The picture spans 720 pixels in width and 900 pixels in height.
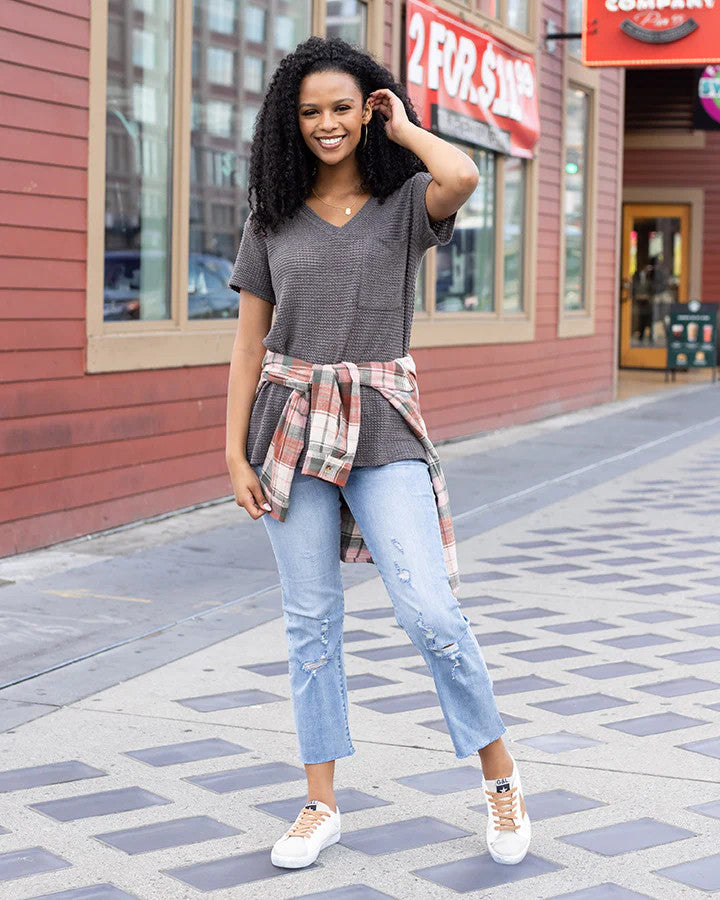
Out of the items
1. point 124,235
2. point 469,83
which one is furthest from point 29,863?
point 469,83

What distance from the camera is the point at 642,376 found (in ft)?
69.9

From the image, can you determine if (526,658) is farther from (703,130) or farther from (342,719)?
(703,130)

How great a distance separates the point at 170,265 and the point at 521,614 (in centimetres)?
337

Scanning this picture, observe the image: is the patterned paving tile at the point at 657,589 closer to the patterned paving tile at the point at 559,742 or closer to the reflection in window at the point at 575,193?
the patterned paving tile at the point at 559,742

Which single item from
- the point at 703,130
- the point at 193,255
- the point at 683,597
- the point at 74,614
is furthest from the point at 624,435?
the point at 703,130

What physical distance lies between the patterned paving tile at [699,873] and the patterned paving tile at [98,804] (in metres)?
1.29

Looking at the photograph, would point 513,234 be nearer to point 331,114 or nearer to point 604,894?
point 331,114

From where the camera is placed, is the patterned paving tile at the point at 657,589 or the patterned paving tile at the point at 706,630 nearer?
the patterned paving tile at the point at 706,630

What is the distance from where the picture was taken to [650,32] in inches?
548

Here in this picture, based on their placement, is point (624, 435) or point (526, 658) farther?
point (624, 435)

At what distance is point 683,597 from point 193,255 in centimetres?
367

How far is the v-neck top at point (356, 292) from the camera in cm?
333

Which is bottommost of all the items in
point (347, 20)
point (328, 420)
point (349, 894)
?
point (349, 894)

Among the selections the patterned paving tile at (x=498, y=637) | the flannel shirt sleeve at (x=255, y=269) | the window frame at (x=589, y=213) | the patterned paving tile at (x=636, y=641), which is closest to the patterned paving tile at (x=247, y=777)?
the flannel shirt sleeve at (x=255, y=269)
